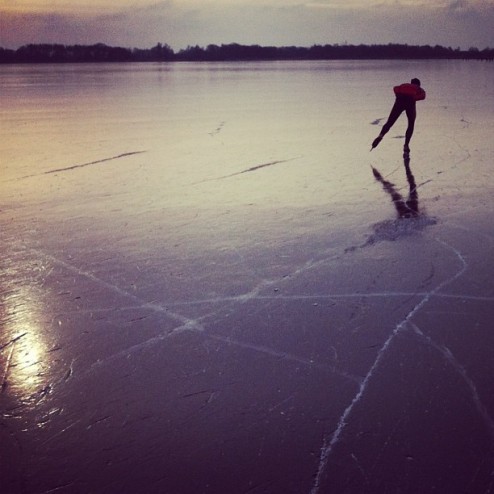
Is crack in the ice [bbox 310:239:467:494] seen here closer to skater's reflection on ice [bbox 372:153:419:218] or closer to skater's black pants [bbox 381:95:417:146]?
skater's reflection on ice [bbox 372:153:419:218]

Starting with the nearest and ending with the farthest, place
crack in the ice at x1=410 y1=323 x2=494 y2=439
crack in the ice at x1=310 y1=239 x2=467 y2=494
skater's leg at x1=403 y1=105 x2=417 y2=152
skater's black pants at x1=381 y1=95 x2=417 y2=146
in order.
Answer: crack in the ice at x1=310 y1=239 x2=467 y2=494 < crack in the ice at x1=410 y1=323 x2=494 y2=439 < skater's leg at x1=403 y1=105 x2=417 y2=152 < skater's black pants at x1=381 y1=95 x2=417 y2=146

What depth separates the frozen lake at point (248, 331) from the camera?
7.70 ft

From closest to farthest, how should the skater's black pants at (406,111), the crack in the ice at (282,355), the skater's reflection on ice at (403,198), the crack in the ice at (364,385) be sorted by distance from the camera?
the crack in the ice at (364,385) → the crack in the ice at (282,355) → the skater's reflection on ice at (403,198) → the skater's black pants at (406,111)

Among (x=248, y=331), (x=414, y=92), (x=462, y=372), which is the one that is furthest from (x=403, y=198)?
(x=414, y=92)

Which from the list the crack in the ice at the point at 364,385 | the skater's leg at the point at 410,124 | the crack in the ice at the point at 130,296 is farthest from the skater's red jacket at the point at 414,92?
the crack in the ice at the point at 130,296

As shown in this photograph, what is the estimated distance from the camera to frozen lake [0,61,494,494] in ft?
7.70

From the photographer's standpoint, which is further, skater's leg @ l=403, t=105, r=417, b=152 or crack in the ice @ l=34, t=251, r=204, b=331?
skater's leg @ l=403, t=105, r=417, b=152

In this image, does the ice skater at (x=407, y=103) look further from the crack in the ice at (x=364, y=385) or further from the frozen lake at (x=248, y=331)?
the crack in the ice at (x=364, y=385)

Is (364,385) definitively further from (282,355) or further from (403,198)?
(403,198)

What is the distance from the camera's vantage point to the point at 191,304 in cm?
385

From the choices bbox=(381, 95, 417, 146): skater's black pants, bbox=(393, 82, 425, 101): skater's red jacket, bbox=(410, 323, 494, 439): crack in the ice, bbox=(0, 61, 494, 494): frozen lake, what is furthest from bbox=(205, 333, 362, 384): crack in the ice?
bbox=(393, 82, 425, 101): skater's red jacket

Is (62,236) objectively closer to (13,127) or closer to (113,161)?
(113,161)

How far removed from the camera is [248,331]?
3.46 m

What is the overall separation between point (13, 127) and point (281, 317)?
11.7 m
